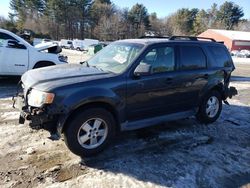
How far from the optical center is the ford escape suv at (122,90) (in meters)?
4.27

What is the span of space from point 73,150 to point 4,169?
3.23ft

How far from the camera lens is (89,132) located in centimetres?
456

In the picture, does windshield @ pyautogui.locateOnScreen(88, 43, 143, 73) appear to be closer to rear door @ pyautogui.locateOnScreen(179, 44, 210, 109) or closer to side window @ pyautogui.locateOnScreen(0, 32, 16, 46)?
rear door @ pyautogui.locateOnScreen(179, 44, 210, 109)

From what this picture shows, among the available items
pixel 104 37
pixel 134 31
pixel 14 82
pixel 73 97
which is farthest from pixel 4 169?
pixel 134 31

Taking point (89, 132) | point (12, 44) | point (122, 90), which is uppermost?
point (12, 44)

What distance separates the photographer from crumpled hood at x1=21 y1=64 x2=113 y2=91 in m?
4.33

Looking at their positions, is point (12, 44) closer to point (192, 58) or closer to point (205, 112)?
point (192, 58)

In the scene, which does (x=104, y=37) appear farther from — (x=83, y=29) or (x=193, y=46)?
(x=193, y=46)

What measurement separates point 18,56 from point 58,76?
5264 mm

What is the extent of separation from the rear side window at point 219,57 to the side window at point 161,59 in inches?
51.0

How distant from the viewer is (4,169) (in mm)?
4188

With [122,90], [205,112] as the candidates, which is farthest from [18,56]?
[205,112]

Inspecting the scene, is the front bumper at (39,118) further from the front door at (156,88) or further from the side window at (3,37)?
the side window at (3,37)

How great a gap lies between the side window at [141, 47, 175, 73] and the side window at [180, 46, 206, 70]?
0.28m
